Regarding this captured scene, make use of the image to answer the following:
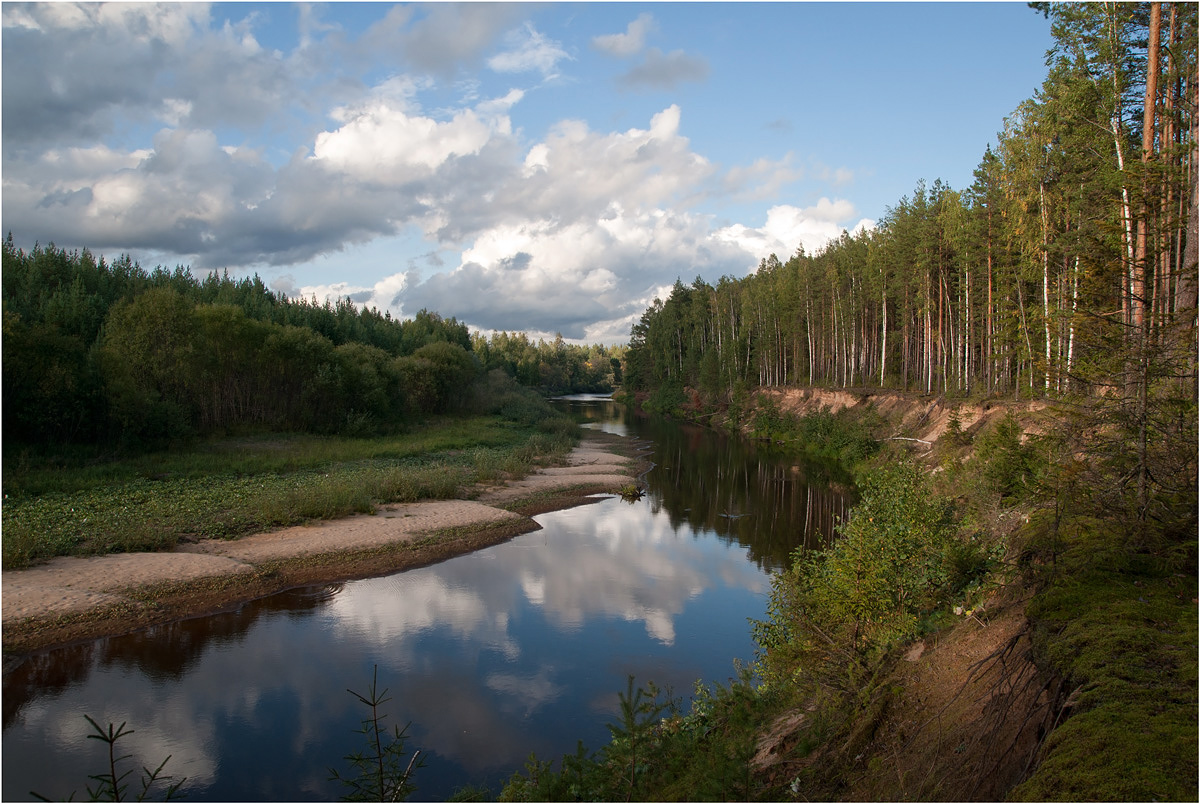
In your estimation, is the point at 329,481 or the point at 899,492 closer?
the point at 899,492

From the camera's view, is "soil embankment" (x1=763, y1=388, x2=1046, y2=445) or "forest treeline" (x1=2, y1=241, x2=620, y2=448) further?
"forest treeline" (x1=2, y1=241, x2=620, y2=448)

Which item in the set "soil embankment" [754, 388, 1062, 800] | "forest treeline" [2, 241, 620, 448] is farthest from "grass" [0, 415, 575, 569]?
"soil embankment" [754, 388, 1062, 800]

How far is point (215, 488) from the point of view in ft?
83.0

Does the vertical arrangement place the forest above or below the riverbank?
above

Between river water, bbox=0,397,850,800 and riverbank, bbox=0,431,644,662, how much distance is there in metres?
0.69

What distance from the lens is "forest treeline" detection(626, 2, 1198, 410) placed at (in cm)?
809

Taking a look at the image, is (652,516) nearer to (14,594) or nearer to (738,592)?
(738,592)

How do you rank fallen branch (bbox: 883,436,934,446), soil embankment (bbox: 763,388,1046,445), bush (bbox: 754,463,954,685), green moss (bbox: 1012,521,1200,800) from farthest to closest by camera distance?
fallen branch (bbox: 883,436,934,446)
soil embankment (bbox: 763,388,1046,445)
bush (bbox: 754,463,954,685)
green moss (bbox: 1012,521,1200,800)

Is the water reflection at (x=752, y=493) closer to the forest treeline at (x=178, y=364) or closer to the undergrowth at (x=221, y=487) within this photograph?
the undergrowth at (x=221, y=487)

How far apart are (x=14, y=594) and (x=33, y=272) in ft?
151

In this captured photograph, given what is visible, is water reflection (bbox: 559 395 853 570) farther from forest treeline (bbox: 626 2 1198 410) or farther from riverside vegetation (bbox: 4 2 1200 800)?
forest treeline (bbox: 626 2 1198 410)

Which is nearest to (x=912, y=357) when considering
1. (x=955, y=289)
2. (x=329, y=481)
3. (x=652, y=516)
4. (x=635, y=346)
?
(x=955, y=289)

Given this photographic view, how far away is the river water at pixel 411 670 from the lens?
9961 millimetres

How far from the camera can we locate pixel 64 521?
749 inches
